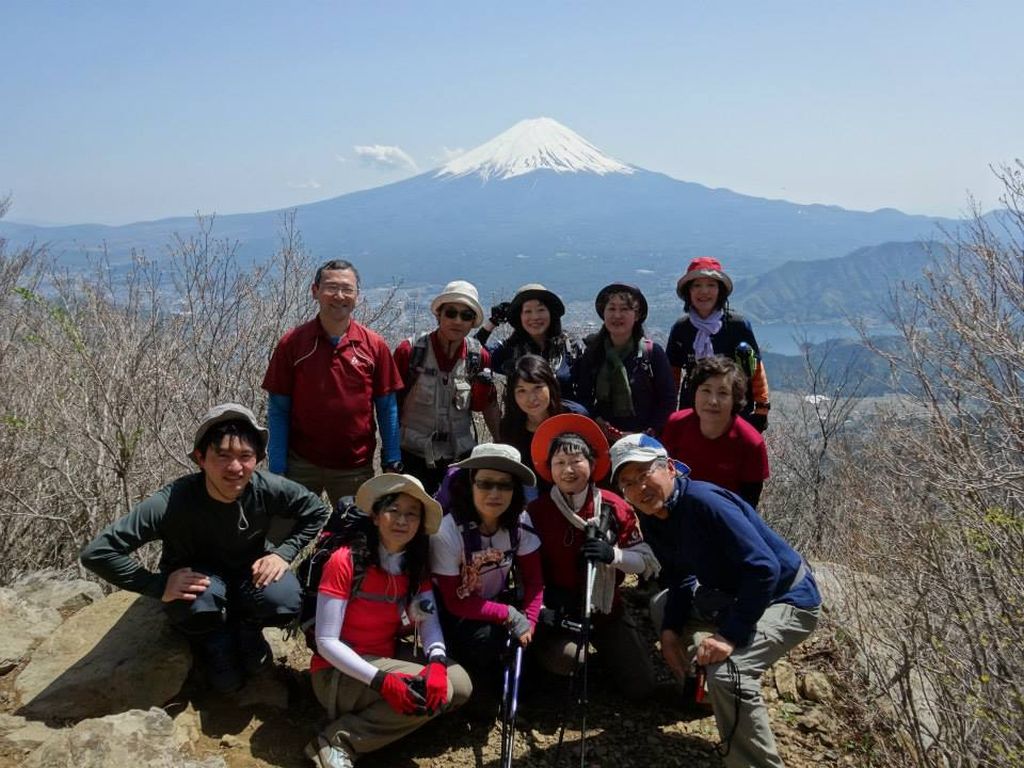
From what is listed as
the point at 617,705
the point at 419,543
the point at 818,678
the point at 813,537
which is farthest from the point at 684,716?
the point at 813,537

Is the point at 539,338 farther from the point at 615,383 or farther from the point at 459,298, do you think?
the point at 459,298

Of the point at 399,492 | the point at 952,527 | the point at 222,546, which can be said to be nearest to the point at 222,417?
the point at 222,546

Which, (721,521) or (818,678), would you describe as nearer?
(721,521)

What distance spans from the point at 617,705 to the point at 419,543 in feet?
5.28

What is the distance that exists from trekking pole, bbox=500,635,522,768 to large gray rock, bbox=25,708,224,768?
1.35 m

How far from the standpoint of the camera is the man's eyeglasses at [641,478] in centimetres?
336

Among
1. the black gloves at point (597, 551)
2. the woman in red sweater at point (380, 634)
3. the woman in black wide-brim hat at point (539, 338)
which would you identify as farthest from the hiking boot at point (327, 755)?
the woman in black wide-brim hat at point (539, 338)

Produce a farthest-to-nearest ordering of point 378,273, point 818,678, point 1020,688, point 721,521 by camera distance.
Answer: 1. point 378,273
2. point 818,678
3. point 721,521
4. point 1020,688

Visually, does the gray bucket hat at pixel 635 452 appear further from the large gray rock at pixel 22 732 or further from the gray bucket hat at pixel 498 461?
the large gray rock at pixel 22 732

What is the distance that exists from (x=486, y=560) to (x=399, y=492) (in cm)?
68

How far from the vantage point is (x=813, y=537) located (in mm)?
17719

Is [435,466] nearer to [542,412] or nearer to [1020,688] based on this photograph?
[542,412]

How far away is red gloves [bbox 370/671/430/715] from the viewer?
3.28 meters

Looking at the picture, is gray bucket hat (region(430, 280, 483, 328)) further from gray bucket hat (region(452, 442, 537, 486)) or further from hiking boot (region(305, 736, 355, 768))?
hiking boot (region(305, 736, 355, 768))
